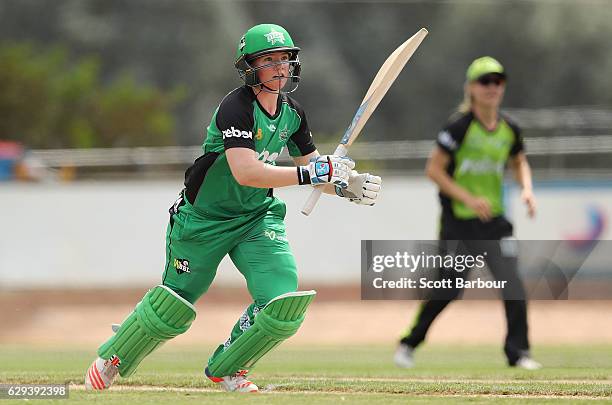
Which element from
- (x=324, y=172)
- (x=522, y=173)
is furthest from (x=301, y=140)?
(x=522, y=173)

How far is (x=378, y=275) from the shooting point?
9984 mm

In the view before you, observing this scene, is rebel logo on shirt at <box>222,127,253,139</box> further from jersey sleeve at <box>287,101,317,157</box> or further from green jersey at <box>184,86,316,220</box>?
jersey sleeve at <box>287,101,317,157</box>

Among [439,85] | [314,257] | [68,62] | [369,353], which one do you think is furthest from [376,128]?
[369,353]

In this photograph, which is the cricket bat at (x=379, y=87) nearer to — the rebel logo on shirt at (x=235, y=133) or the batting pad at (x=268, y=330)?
the rebel logo on shirt at (x=235, y=133)

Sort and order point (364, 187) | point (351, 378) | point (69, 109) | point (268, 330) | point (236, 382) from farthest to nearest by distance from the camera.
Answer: point (69, 109) < point (351, 378) < point (236, 382) < point (364, 187) < point (268, 330)

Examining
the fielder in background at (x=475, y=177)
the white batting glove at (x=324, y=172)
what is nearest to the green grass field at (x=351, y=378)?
the fielder in background at (x=475, y=177)

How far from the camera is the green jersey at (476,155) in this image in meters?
9.11

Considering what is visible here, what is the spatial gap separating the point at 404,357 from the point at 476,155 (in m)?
1.62

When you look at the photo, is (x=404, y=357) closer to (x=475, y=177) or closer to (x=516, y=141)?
(x=475, y=177)

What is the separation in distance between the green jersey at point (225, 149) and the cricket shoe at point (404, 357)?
2735 millimetres

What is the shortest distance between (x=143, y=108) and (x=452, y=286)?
18.6 m

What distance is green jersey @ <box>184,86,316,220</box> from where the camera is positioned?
625cm

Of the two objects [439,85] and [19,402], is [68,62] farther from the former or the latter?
[19,402]

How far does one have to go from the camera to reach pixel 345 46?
37812 mm
